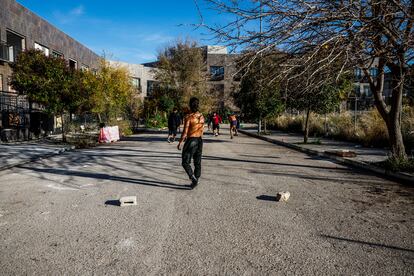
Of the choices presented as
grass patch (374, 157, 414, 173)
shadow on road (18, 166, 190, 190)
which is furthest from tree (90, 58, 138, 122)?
grass patch (374, 157, 414, 173)

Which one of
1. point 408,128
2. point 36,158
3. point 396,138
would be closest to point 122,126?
point 36,158

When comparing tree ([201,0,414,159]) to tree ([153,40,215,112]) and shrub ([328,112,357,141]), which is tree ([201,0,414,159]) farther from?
tree ([153,40,215,112])

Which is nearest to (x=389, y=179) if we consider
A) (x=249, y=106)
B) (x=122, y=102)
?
(x=249, y=106)

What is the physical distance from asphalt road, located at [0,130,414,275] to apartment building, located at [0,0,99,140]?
35.9 feet

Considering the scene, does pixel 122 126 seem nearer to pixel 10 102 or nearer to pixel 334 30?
pixel 10 102

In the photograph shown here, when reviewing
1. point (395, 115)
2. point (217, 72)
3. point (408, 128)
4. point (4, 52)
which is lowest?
point (408, 128)

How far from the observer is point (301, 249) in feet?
10.9

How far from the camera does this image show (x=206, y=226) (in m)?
3.99

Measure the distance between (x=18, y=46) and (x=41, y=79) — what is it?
35.1 feet

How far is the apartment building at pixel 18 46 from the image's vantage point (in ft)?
54.0

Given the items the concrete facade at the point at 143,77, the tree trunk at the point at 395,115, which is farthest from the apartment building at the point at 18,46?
the concrete facade at the point at 143,77

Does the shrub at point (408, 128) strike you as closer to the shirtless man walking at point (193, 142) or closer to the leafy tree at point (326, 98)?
the leafy tree at point (326, 98)

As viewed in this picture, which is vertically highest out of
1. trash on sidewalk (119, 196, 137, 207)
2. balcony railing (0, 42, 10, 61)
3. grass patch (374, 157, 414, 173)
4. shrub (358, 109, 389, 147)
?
balcony railing (0, 42, 10, 61)

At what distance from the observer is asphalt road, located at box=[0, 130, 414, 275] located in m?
2.98
